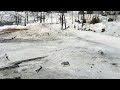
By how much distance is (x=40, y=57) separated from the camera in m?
8.85

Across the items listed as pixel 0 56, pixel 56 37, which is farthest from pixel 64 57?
pixel 56 37

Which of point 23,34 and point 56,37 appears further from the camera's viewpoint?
point 23,34

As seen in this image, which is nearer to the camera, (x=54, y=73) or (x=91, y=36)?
(x=54, y=73)

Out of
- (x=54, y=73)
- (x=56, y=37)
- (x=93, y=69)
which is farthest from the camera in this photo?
(x=56, y=37)

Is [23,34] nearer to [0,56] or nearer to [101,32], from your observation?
[101,32]
